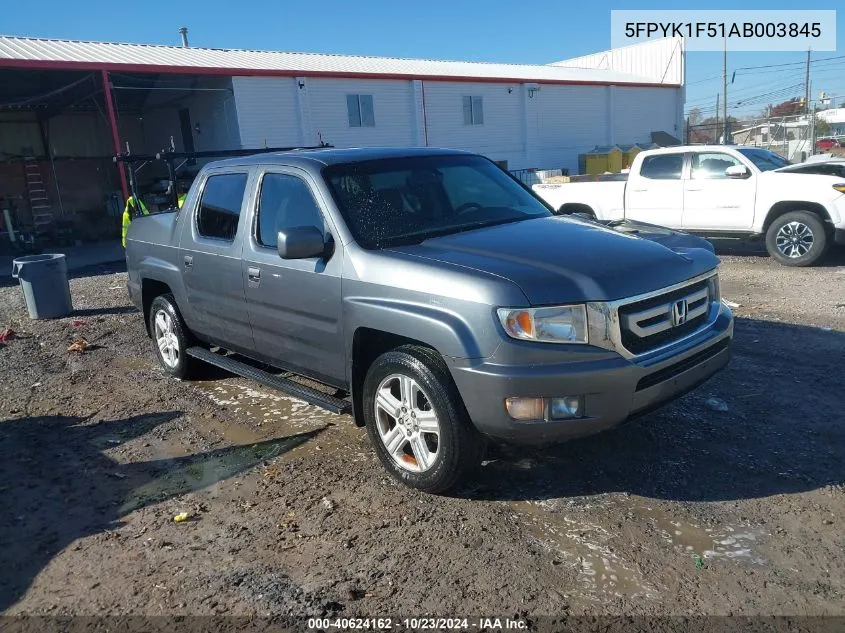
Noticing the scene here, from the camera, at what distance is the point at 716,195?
35.3 ft

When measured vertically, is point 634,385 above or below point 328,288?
below

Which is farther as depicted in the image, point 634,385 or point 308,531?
point 308,531

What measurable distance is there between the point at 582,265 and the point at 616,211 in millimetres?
8614

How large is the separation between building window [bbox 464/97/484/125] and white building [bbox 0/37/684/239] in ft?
0.18

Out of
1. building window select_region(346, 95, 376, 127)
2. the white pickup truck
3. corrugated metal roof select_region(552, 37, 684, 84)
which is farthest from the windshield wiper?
corrugated metal roof select_region(552, 37, 684, 84)

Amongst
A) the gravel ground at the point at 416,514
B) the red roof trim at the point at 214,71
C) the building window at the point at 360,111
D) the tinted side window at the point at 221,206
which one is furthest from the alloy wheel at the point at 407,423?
the building window at the point at 360,111

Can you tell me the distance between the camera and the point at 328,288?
4.13 m

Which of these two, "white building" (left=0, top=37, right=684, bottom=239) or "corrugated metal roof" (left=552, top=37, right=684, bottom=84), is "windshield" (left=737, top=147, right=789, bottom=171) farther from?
"corrugated metal roof" (left=552, top=37, right=684, bottom=84)

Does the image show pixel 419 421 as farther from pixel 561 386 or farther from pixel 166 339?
pixel 166 339

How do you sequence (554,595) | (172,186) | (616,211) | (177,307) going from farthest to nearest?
1. (616,211)
2. (172,186)
3. (177,307)
4. (554,595)

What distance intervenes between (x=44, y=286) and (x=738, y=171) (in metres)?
10.1

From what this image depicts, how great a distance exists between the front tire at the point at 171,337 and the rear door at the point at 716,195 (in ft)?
26.9

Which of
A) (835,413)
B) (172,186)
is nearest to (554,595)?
(835,413)

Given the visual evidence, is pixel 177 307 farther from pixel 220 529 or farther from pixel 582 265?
pixel 582 265
